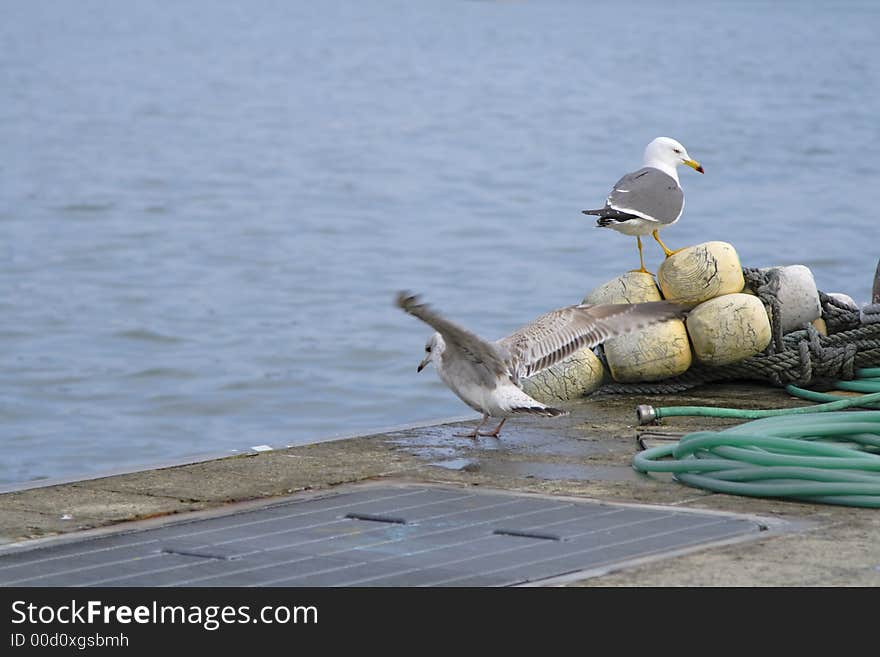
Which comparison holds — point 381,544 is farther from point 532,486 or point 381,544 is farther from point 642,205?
point 642,205

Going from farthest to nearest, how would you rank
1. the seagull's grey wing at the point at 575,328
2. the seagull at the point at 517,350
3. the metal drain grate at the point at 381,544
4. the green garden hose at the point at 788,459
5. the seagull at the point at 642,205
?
the seagull at the point at 642,205 < the seagull's grey wing at the point at 575,328 < the seagull at the point at 517,350 < the green garden hose at the point at 788,459 < the metal drain grate at the point at 381,544

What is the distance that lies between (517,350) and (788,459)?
181 centimetres

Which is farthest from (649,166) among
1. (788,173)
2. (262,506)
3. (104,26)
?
(104,26)

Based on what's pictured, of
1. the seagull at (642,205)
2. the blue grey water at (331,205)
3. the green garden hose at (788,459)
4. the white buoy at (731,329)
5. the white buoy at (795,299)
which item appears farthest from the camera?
the blue grey water at (331,205)

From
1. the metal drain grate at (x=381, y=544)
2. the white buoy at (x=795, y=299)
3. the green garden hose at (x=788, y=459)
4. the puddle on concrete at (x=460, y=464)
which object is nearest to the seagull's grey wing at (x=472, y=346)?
the puddle on concrete at (x=460, y=464)

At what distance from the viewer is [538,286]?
22344 mm

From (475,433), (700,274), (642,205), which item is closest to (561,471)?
(475,433)

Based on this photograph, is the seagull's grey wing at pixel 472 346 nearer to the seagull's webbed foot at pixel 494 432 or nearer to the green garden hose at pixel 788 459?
the seagull's webbed foot at pixel 494 432

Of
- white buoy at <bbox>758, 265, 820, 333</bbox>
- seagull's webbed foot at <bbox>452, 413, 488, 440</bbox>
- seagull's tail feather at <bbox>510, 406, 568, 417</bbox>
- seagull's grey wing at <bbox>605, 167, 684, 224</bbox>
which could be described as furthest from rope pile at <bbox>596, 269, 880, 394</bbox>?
seagull's tail feather at <bbox>510, 406, 568, 417</bbox>

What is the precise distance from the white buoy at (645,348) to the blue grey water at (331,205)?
275 cm

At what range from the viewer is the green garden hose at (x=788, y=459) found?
6.01 m

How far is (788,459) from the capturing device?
243 inches

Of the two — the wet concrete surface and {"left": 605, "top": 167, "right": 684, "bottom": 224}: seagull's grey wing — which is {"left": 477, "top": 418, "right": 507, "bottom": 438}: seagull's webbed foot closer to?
the wet concrete surface

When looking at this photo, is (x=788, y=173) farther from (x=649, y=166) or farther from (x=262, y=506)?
(x=262, y=506)
